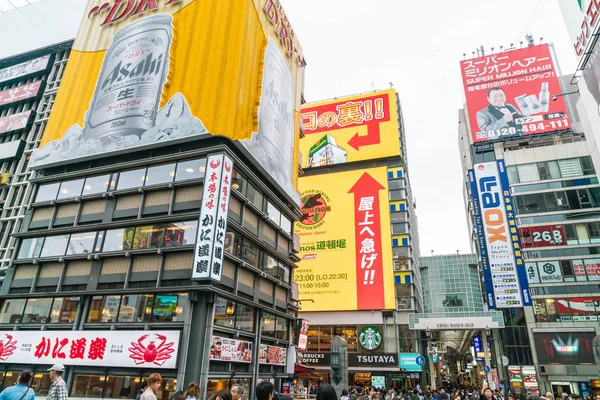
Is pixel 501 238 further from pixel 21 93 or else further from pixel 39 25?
pixel 39 25

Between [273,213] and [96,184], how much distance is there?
43.7 feet

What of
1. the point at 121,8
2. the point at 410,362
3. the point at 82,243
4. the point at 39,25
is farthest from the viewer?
the point at 39,25

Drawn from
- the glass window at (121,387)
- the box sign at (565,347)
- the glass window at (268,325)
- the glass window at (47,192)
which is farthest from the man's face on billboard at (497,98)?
the glass window at (121,387)

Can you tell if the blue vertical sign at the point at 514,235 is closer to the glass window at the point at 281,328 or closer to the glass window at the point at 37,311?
the glass window at the point at 281,328

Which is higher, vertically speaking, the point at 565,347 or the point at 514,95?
the point at 514,95

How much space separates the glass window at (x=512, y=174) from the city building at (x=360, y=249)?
40.6ft

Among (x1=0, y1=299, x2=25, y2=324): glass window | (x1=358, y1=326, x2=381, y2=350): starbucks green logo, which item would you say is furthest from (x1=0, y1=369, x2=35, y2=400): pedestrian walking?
(x1=358, y1=326, x2=381, y2=350): starbucks green logo

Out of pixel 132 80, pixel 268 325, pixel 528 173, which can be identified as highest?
pixel 528 173

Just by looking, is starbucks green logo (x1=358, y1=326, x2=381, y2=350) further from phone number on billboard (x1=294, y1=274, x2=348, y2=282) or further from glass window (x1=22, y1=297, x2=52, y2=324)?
glass window (x1=22, y1=297, x2=52, y2=324)

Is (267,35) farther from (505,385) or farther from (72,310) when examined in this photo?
(505,385)

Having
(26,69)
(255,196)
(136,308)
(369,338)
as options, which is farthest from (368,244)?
(26,69)

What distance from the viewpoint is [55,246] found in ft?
87.7

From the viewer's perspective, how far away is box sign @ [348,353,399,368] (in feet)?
145

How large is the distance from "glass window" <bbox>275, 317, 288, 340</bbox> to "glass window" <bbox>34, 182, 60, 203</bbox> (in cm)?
1941
